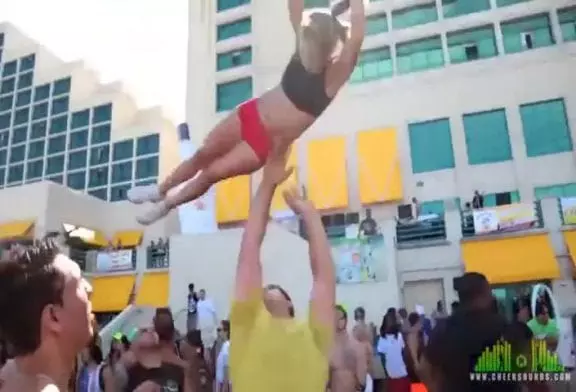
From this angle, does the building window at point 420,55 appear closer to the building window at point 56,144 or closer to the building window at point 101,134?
the building window at point 101,134

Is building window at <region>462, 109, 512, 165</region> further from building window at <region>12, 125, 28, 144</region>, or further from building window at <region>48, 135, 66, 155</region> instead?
building window at <region>12, 125, 28, 144</region>

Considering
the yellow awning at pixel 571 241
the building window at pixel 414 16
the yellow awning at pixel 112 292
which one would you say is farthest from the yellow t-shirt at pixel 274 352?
the building window at pixel 414 16

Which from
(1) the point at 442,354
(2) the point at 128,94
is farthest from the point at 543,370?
(2) the point at 128,94

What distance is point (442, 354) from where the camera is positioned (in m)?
2.35

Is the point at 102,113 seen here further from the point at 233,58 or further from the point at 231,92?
the point at 231,92

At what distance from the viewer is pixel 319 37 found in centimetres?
316

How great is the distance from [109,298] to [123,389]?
480 inches

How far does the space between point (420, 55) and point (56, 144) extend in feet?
51.4

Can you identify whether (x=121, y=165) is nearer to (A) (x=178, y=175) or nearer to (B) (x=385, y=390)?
(B) (x=385, y=390)

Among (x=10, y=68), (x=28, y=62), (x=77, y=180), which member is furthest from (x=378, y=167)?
(x=10, y=68)

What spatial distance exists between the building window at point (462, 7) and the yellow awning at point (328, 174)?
5025 mm

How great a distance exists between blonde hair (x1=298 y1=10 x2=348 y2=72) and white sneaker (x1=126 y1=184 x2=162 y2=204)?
137 cm

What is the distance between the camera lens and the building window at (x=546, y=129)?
14930 millimetres

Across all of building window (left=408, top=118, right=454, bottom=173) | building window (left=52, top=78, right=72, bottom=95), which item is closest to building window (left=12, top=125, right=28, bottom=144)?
building window (left=52, top=78, right=72, bottom=95)
